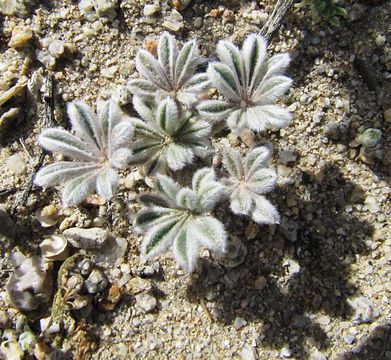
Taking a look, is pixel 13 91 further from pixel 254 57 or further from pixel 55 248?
pixel 254 57

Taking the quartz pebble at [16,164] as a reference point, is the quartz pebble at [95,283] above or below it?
below

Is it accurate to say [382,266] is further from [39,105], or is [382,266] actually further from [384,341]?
[39,105]

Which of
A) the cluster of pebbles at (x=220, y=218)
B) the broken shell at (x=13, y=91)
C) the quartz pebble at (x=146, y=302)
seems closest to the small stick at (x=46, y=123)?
the cluster of pebbles at (x=220, y=218)

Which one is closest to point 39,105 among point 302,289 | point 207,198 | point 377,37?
point 207,198

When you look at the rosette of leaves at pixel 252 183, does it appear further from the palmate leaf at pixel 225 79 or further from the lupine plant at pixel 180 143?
the palmate leaf at pixel 225 79

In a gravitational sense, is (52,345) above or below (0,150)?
below

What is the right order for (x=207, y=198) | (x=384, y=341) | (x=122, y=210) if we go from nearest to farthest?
(x=207, y=198) < (x=384, y=341) < (x=122, y=210)

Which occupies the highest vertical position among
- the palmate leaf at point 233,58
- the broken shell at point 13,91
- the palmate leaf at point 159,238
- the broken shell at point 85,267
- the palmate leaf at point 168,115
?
the palmate leaf at point 233,58
